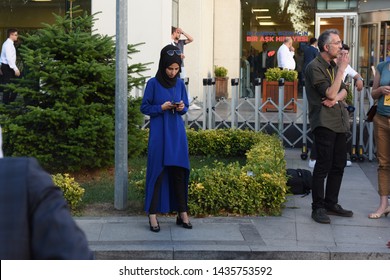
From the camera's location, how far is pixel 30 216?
2154 millimetres

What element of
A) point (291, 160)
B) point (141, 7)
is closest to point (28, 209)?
point (291, 160)

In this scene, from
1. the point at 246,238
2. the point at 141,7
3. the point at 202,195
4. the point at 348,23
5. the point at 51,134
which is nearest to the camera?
the point at 246,238

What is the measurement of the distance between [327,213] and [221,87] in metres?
14.6

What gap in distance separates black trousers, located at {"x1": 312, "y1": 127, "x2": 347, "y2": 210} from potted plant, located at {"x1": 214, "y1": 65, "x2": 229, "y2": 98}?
14507 millimetres

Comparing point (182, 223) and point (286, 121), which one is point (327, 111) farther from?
point (286, 121)

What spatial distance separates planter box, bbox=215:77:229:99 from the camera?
75.2 ft

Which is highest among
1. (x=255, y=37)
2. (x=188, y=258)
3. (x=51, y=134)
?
(x=255, y=37)

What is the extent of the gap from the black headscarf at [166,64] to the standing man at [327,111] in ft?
5.08

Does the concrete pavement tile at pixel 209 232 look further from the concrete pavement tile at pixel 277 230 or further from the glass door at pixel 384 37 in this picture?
the glass door at pixel 384 37

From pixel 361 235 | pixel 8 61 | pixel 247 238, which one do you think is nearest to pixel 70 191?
pixel 247 238

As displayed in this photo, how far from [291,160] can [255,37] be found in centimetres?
1145

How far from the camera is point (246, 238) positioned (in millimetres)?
7578

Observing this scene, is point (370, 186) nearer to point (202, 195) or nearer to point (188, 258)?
point (202, 195)
